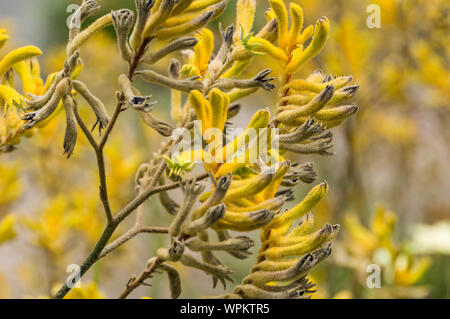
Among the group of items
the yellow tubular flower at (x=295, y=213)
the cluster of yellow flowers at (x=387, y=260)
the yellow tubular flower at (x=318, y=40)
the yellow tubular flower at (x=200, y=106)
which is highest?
the yellow tubular flower at (x=318, y=40)

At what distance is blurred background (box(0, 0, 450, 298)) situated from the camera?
1264 millimetres

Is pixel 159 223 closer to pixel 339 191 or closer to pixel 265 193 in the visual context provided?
pixel 339 191

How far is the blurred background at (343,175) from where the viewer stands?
49.8 inches

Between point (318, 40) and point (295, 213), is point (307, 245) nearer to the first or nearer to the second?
point (295, 213)

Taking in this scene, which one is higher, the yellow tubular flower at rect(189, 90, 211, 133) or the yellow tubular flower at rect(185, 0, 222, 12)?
the yellow tubular flower at rect(185, 0, 222, 12)

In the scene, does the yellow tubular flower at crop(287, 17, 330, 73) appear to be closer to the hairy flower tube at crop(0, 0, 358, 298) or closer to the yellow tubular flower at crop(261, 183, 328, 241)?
the hairy flower tube at crop(0, 0, 358, 298)

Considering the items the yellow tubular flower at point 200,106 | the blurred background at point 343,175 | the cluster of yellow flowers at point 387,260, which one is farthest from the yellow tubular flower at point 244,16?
the cluster of yellow flowers at point 387,260

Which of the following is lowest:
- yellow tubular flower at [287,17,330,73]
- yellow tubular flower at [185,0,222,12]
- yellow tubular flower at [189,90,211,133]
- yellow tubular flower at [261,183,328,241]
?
yellow tubular flower at [261,183,328,241]

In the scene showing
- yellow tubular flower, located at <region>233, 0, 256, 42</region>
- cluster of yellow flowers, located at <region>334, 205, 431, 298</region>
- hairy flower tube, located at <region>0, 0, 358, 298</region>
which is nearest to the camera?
hairy flower tube, located at <region>0, 0, 358, 298</region>

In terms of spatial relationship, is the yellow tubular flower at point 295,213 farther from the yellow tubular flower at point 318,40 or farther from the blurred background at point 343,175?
the blurred background at point 343,175

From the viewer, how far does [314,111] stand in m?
0.60

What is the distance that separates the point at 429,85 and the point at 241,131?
1.37 meters

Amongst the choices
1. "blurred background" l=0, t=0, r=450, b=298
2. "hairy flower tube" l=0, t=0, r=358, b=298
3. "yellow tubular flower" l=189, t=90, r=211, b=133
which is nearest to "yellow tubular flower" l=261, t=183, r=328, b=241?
"hairy flower tube" l=0, t=0, r=358, b=298

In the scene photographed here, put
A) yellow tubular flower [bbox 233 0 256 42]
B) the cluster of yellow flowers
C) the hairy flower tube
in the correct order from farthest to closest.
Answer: the cluster of yellow flowers, yellow tubular flower [bbox 233 0 256 42], the hairy flower tube
